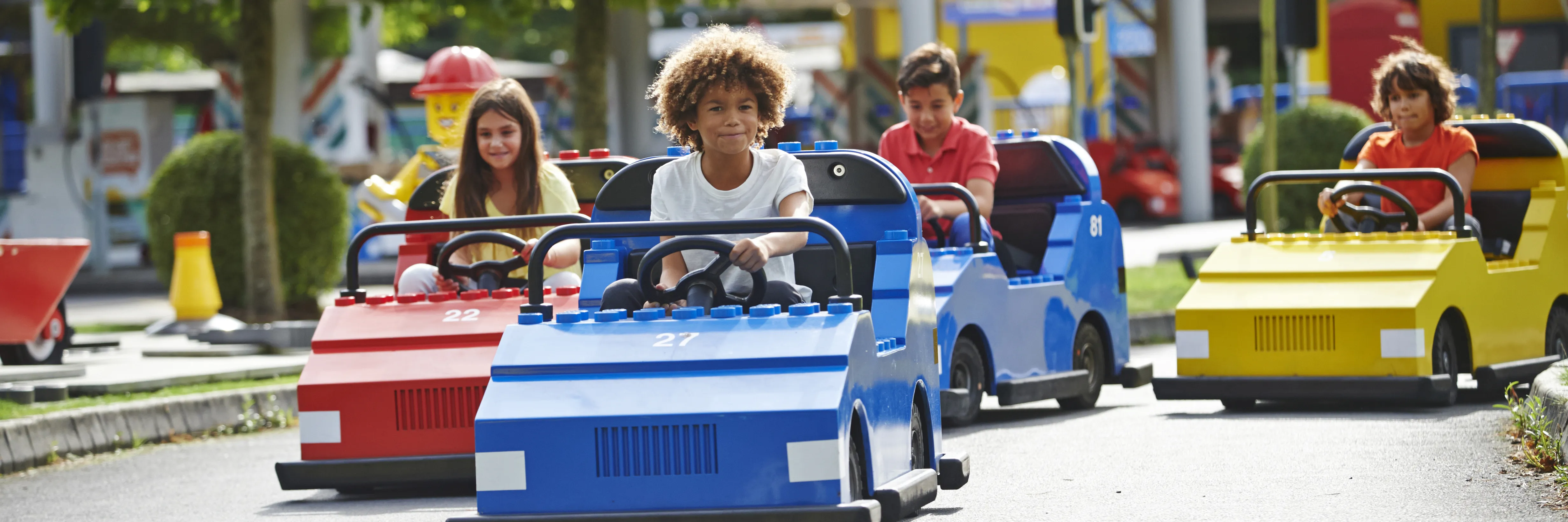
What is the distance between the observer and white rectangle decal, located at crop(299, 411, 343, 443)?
703cm

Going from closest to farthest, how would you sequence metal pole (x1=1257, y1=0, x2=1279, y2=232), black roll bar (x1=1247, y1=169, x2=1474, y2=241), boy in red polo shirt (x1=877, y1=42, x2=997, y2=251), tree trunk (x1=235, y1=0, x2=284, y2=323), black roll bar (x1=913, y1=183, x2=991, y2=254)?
black roll bar (x1=913, y1=183, x2=991, y2=254) → black roll bar (x1=1247, y1=169, x2=1474, y2=241) → boy in red polo shirt (x1=877, y1=42, x2=997, y2=251) → tree trunk (x1=235, y1=0, x2=284, y2=323) → metal pole (x1=1257, y1=0, x2=1279, y2=232)

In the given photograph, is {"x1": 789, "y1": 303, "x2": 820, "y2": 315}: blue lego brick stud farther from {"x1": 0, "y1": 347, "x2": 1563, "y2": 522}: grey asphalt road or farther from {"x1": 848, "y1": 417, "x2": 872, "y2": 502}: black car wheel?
{"x1": 0, "y1": 347, "x2": 1563, "y2": 522}: grey asphalt road

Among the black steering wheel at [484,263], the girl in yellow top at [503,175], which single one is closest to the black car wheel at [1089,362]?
the girl in yellow top at [503,175]

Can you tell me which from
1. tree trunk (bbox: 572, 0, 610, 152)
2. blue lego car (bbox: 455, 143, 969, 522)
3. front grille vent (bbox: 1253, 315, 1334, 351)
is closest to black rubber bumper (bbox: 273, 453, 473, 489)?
blue lego car (bbox: 455, 143, 969, 522)

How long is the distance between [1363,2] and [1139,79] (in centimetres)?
498

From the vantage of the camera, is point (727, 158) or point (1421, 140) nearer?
point (727, 158)

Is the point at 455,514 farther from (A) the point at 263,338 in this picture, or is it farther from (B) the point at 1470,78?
(B) the point at 1470,78

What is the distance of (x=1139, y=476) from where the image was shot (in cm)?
680

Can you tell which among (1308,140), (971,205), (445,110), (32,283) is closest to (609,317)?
(971,205)

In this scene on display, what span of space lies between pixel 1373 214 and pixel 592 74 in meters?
10.5

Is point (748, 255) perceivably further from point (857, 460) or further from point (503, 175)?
point (503, 175)

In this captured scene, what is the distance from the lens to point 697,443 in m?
4.88

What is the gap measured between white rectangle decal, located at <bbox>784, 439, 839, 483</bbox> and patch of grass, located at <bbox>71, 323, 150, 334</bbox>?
13.0 m

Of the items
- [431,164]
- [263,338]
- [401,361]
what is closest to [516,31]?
[263,338]
